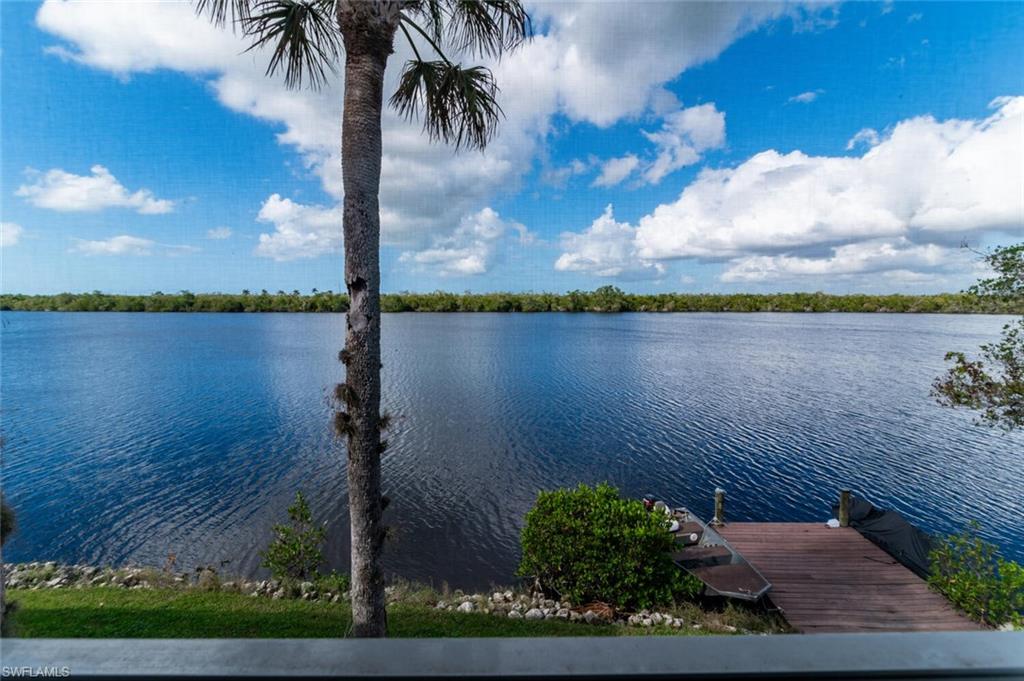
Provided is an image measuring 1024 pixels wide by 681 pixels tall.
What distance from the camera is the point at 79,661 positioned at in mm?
951

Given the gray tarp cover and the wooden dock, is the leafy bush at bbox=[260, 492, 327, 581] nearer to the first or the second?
the wooden dock

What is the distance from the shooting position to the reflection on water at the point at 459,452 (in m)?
9.66

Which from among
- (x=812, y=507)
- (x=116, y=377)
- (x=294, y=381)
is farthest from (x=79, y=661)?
(x=116, y=377)

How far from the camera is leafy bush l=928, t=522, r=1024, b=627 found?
511cm

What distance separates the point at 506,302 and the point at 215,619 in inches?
3472

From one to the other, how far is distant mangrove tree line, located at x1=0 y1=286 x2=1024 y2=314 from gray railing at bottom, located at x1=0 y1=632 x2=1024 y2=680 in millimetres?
79733

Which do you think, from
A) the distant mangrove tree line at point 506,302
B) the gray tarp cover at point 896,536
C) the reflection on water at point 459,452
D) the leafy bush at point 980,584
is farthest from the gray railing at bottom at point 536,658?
the distant mangrove tree line at point 506,302

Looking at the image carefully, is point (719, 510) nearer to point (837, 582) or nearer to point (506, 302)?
point (837, 582)

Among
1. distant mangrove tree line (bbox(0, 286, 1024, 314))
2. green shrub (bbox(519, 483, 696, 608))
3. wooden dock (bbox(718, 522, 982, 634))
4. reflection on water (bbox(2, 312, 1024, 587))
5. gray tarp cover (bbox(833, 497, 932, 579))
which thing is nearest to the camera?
green shrub (bbox(519, 483, 696, 608))

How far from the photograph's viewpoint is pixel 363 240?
3.39 m

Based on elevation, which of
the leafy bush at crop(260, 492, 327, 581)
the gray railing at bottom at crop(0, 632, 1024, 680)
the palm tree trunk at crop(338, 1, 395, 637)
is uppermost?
the palm tree trunk at crop(338, 1, 395, 637)

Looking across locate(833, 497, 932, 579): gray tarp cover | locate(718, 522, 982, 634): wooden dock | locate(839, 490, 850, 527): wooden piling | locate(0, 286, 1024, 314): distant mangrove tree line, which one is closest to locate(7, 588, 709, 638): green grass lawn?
locate(718, 522, 982, 634): wooden dock

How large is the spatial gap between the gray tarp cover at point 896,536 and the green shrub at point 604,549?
14.5 feet

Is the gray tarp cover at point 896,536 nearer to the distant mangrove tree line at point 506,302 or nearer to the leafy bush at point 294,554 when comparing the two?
the leafy bush at point 294,554
